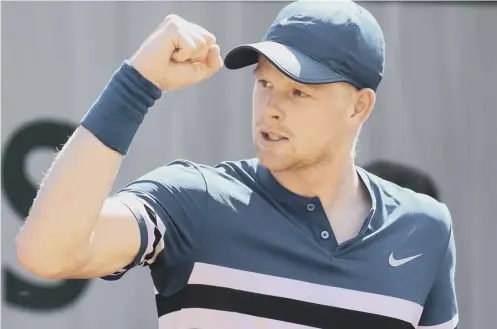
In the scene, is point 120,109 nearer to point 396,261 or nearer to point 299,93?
point 299,93

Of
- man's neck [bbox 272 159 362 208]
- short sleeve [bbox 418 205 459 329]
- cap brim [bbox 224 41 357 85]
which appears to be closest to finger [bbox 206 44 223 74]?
cap brim [bbox 224 41 357 85]

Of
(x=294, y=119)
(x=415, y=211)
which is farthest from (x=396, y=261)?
(x=294, y=119)

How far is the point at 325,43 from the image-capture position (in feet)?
7.39

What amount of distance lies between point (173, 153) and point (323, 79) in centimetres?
163

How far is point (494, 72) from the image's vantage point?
4.06 metres

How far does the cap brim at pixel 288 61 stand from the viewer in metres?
2.14

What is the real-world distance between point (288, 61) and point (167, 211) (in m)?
0.42

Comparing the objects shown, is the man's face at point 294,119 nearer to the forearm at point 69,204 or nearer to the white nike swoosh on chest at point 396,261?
the white nike swoosh on chest at point 396,261

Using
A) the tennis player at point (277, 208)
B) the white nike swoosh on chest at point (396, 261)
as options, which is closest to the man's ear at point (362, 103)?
the tennis player at point (277, 208)

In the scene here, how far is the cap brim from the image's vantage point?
7.04 feet

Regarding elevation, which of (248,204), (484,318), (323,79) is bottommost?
(484,318)

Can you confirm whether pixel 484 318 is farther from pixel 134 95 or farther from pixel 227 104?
pixel 134 95

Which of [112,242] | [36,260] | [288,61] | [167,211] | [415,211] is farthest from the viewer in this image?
[415,211]

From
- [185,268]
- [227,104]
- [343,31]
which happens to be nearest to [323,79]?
[343,31]
